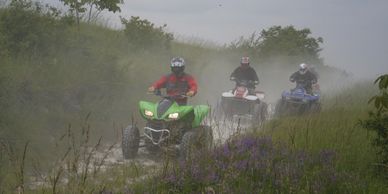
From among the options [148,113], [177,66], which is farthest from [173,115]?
[177,66]

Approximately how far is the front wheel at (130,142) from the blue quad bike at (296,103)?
233 inches

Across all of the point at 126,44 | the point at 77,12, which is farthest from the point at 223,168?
the point at 126,44

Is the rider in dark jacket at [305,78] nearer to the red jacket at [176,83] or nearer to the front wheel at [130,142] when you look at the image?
the red jacket at [176,83]

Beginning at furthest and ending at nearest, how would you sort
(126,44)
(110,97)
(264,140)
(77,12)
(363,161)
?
(126,44), (77,12), (110,97), (264,140), (363,161)

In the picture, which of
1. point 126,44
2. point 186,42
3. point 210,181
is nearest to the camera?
point 210,181

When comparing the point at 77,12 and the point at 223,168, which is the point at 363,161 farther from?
the point at 77,12

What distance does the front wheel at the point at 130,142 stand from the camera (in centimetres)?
848

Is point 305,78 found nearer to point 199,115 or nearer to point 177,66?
point 177,66

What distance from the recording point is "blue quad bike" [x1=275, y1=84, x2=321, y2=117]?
535 inches

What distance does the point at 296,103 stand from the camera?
13.9 metres

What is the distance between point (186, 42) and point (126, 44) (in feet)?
27.3

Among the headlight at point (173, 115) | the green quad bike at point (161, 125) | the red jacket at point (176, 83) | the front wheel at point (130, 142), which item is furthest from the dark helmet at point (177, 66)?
the front wheel at point (130, 142)

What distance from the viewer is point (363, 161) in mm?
6219

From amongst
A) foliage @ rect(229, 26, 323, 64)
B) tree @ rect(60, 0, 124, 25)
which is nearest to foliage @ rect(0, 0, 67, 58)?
tree @ rect(60, 0, 124, 25)
